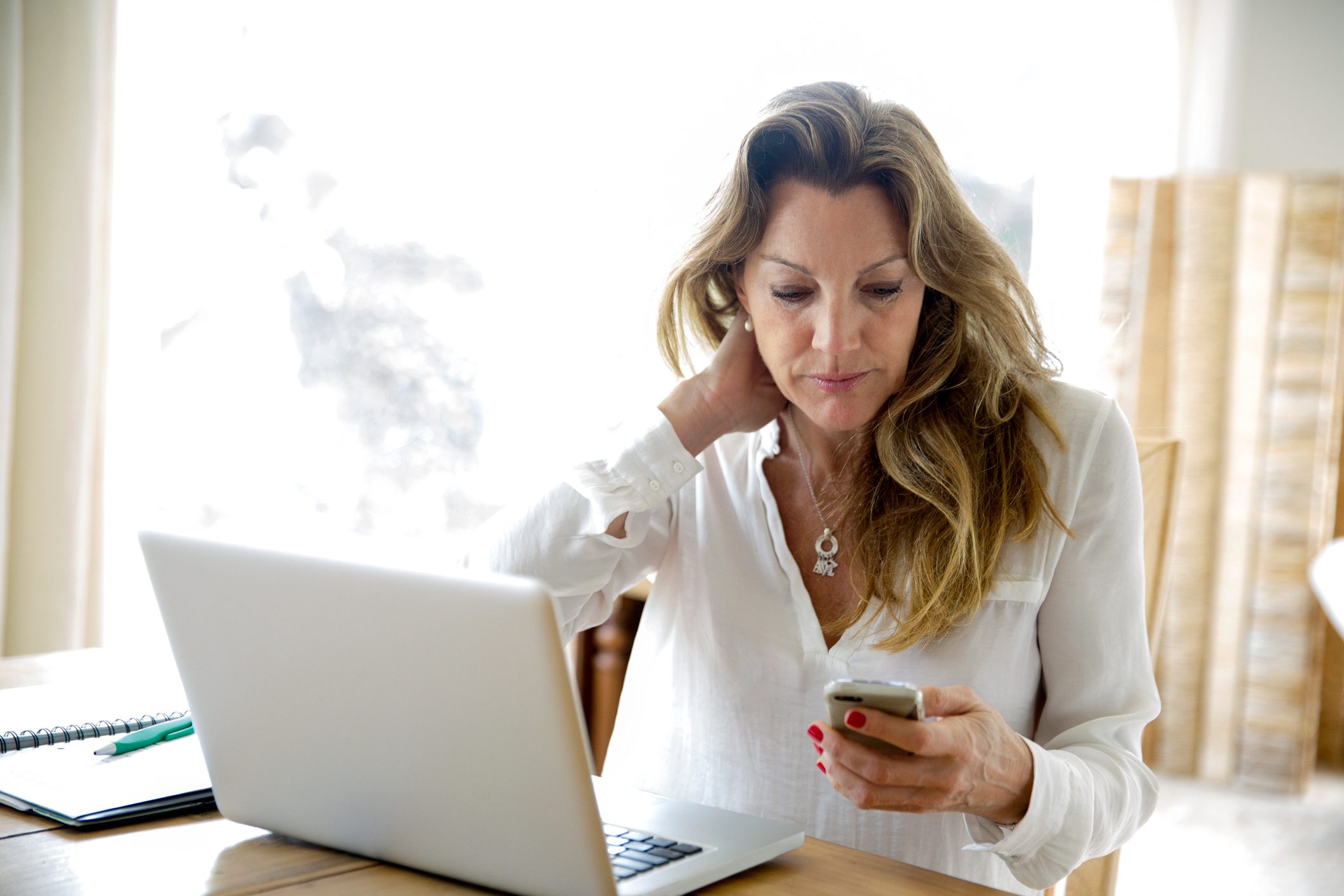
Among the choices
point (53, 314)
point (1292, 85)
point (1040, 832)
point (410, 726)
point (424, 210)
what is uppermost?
point (1292, 85)

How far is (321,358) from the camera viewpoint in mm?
2705

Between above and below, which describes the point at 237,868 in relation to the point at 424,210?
below

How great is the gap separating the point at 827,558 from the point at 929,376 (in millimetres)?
221

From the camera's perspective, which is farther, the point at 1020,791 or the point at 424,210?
the point at 424,210

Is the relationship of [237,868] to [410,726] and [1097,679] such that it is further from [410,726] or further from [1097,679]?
[1097,679]

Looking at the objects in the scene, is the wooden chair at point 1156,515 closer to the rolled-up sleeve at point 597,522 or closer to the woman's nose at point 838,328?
the woman's nose at point 838,328

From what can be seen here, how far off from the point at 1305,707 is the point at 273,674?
3.04m

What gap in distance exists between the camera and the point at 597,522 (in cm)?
127

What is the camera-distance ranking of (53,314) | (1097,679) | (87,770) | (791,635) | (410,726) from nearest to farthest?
(410,726), (87,770), (1097,679), (791,635), (53,314)

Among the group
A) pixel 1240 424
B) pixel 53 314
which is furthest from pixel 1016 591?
pixel 1240 424

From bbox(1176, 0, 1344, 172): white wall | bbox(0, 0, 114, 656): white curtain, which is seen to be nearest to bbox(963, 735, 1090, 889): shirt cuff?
bbox(0, 0, 114, 656): white curtain

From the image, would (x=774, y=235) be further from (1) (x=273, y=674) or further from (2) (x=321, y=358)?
(2) (x=321, y=358)

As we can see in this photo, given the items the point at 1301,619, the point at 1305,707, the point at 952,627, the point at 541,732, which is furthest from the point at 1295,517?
the point at 541,732

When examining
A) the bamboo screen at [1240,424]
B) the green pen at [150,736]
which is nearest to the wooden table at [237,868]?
the green pen at [150,736]
